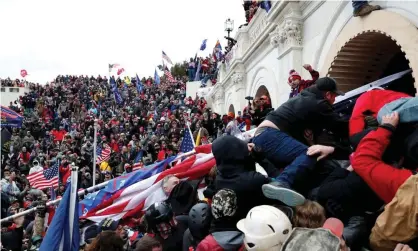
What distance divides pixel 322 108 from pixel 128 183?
3.51 metres

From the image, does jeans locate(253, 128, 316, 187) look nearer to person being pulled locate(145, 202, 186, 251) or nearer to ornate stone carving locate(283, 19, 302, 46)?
person being pulled locate(145, 202, 186, 251)

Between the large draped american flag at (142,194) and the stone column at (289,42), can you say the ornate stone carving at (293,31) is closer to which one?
the stone column at (289,42)

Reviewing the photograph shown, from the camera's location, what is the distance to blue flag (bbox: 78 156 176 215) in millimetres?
6184

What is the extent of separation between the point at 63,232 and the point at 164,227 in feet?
4.78

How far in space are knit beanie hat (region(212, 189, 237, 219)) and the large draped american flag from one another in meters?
2.13

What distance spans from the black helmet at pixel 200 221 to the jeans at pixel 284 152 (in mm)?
748

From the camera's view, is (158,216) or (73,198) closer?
(158,216)

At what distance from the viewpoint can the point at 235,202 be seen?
3.59 m

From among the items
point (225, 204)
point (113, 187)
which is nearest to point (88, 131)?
point (113, 187)

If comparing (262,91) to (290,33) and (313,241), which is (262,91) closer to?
(290,33)

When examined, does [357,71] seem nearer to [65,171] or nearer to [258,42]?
[258,42]

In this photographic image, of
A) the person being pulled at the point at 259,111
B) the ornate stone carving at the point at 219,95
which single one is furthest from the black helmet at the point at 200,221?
the ornate stone carving at the point at 219,95

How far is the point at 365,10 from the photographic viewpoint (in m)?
7.66

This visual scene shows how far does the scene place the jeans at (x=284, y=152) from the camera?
356 cm
